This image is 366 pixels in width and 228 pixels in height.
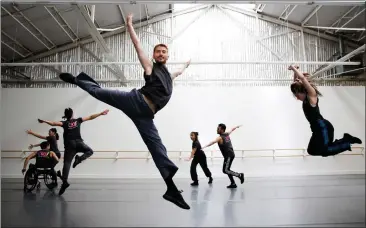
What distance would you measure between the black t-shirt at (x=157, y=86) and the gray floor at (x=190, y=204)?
5.45ft

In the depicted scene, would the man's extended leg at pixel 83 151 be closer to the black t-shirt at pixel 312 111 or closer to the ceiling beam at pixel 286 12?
the black t-shirt at pixel 312 111

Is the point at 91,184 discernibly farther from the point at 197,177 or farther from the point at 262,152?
the point at 262,152

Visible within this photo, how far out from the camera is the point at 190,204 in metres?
4.29

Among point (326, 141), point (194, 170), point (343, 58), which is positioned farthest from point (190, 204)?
point (343, 58)

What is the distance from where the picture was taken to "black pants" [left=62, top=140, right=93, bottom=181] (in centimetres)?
432

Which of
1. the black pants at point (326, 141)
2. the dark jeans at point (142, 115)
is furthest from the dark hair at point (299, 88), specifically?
the dark jeans at point (142, 115)

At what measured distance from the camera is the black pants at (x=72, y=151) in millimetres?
4320

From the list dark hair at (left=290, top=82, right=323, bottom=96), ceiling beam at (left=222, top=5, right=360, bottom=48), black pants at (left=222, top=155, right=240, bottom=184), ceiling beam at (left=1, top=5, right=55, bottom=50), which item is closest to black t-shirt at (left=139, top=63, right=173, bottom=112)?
dark hair at (left=290, top=82, right=323, bottom=96)

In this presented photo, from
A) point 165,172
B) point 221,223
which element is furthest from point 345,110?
point 165,172

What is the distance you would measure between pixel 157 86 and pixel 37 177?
2.62 metres

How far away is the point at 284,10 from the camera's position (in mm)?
6797

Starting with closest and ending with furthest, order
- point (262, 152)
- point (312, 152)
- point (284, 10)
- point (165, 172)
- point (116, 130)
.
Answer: point (165, 172), point (312, 152), point (116, 130), point (262, 152), point (284, 10)

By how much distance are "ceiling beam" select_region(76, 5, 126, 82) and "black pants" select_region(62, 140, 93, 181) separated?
1.37 meters

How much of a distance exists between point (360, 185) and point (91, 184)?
4.87 meters
